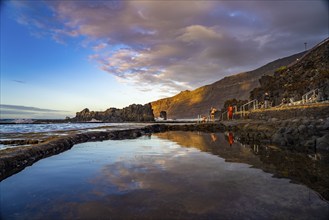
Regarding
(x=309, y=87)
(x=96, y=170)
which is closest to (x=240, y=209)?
(x=96, y=170)

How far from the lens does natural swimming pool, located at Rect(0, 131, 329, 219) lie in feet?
Result: 16.0

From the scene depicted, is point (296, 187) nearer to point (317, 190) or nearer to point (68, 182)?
point (317, 190)

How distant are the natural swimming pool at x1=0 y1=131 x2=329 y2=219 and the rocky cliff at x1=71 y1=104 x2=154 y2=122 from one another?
401ft

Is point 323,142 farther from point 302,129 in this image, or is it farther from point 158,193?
point 158,193

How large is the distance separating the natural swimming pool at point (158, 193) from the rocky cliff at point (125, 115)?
401ft

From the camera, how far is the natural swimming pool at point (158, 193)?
4867 millimetres

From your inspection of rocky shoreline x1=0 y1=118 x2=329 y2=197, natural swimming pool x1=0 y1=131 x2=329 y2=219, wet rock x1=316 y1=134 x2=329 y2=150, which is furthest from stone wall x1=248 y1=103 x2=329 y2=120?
natural swimming pool x1=0 y1=131 x2=329 y2=219

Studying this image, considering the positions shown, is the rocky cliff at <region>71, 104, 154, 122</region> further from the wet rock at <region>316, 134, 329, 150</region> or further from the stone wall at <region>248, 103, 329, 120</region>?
the wet rock at <region>316, 134, 329, 150</region>

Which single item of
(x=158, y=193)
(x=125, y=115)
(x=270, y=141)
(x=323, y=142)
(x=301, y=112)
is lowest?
(x=158, y=193)

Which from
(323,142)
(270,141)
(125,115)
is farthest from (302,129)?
(125,115)

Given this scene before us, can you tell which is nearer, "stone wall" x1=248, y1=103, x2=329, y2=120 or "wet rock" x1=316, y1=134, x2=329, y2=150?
"wet rock" x1=316, y1=134, x2=329, y2=150

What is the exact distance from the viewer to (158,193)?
6.10 m

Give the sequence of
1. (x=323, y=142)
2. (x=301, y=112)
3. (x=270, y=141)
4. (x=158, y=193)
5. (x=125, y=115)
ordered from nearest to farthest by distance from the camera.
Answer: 1. (x=158, y=193)
2. (x=323, y=142)
3. (x=270, y=141)
4. (x=301, y=112)
5. (x=125, y=115)

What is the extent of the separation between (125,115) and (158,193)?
455ft
